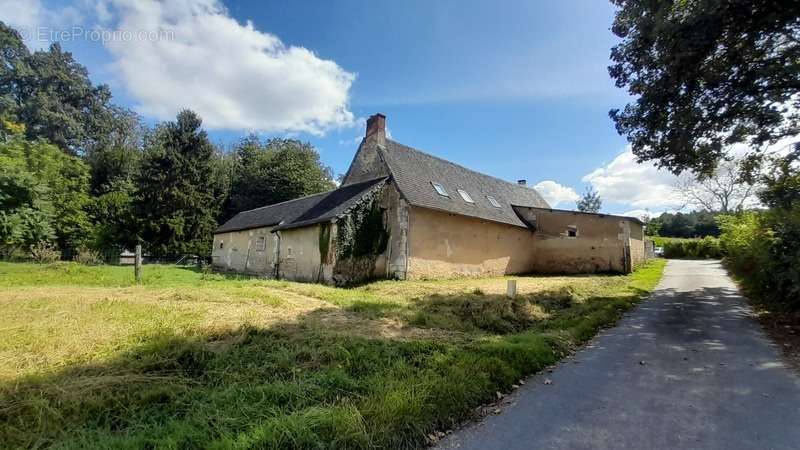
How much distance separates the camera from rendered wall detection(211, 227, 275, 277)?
791 inches

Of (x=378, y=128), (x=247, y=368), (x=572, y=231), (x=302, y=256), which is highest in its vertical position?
(x=378, y=128)

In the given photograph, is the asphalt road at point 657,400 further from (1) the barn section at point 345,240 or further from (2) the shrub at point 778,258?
(1) the barn section at point 345,240

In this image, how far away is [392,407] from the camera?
3.45 meters

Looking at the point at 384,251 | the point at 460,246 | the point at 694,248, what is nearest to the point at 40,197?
the point at 384,251

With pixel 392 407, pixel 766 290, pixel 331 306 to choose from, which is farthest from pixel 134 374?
pixel 766 290

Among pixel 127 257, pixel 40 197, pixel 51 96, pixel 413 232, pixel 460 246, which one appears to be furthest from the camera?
pixel 51 96

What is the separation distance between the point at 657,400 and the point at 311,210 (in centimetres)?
1626

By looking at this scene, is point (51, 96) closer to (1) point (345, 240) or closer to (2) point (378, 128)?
(2) point (378, 128)

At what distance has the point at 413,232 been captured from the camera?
15.8 metres

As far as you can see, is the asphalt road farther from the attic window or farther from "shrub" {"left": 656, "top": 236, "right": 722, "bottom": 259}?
"shrub" {"left": 656, "top": 236, "right": 722, "bottom": 259}

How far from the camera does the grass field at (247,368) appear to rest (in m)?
3.07

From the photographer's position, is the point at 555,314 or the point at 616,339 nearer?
the point at 616,339

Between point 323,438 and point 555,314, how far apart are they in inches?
313

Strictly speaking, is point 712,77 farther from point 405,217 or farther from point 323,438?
point 323,438
